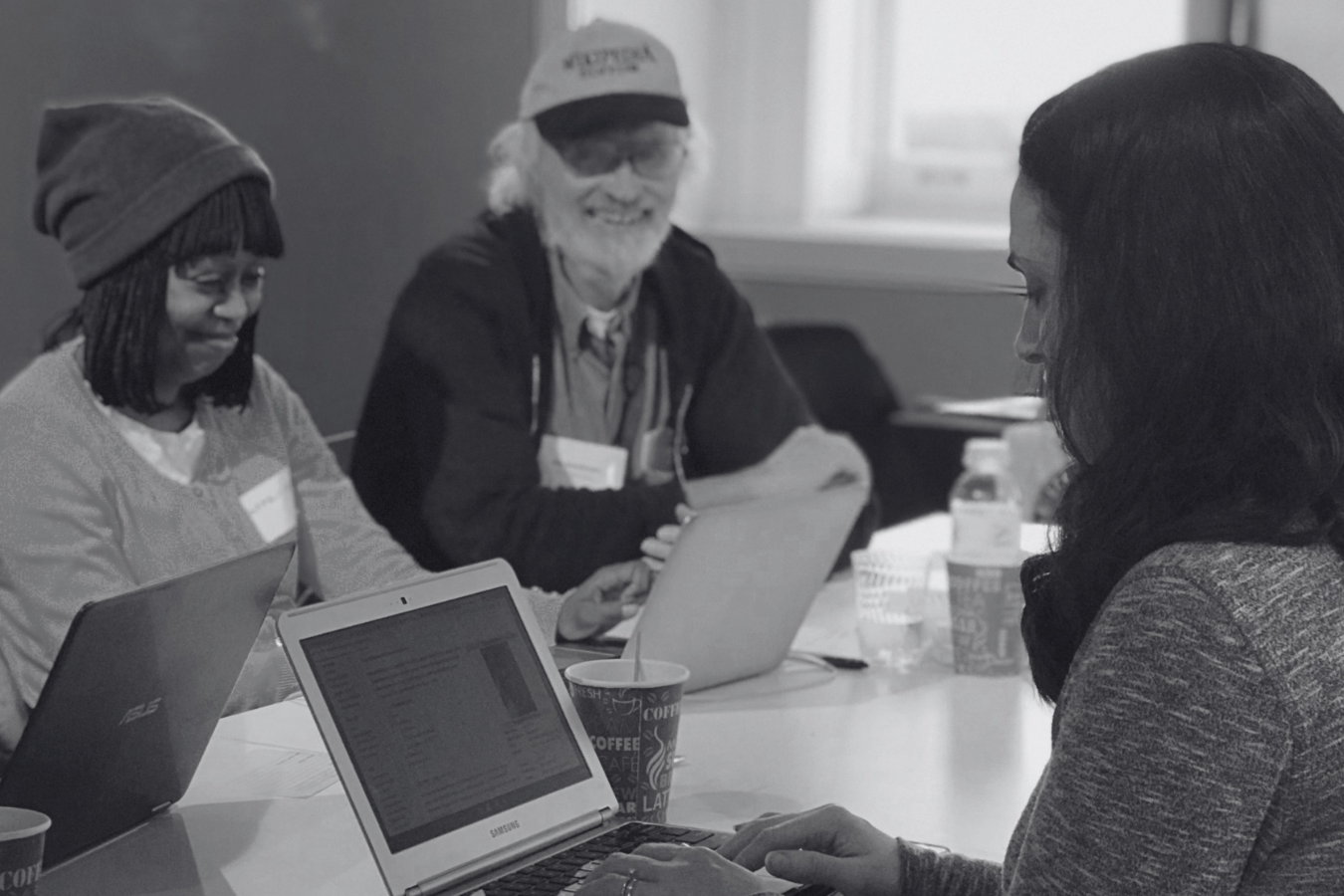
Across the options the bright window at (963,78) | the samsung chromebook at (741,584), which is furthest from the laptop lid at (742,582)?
the bright window at (963,78)

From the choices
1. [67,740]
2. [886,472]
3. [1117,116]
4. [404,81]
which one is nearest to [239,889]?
[67,740]

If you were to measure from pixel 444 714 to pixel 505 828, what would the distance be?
0.10 metres

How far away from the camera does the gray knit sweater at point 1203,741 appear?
0.93m

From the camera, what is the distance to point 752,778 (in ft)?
5.14

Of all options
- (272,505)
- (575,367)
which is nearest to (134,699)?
(272,505)

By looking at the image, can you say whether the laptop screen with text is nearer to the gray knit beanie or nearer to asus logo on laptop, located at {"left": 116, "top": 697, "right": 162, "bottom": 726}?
asus logo on laptop, located at {"left": 116, "top": 697, "right": 162, "bottom": 726}

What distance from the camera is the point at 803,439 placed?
2.91 meters

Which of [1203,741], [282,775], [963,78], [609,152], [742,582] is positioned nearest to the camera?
[1203,741]

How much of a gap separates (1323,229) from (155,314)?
142 centimetres

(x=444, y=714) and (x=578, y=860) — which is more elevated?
(x=444, y=714)

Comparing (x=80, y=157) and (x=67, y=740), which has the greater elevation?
(x=80, y=157)

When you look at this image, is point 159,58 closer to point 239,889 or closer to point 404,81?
point 404,81

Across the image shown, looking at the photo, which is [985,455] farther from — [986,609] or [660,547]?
[660,547]

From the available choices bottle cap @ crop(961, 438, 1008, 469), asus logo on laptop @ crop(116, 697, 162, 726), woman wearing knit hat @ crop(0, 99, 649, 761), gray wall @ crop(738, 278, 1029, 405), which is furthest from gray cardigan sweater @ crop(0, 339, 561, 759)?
gray wall @ crop(738, 278, 1029, 405)
